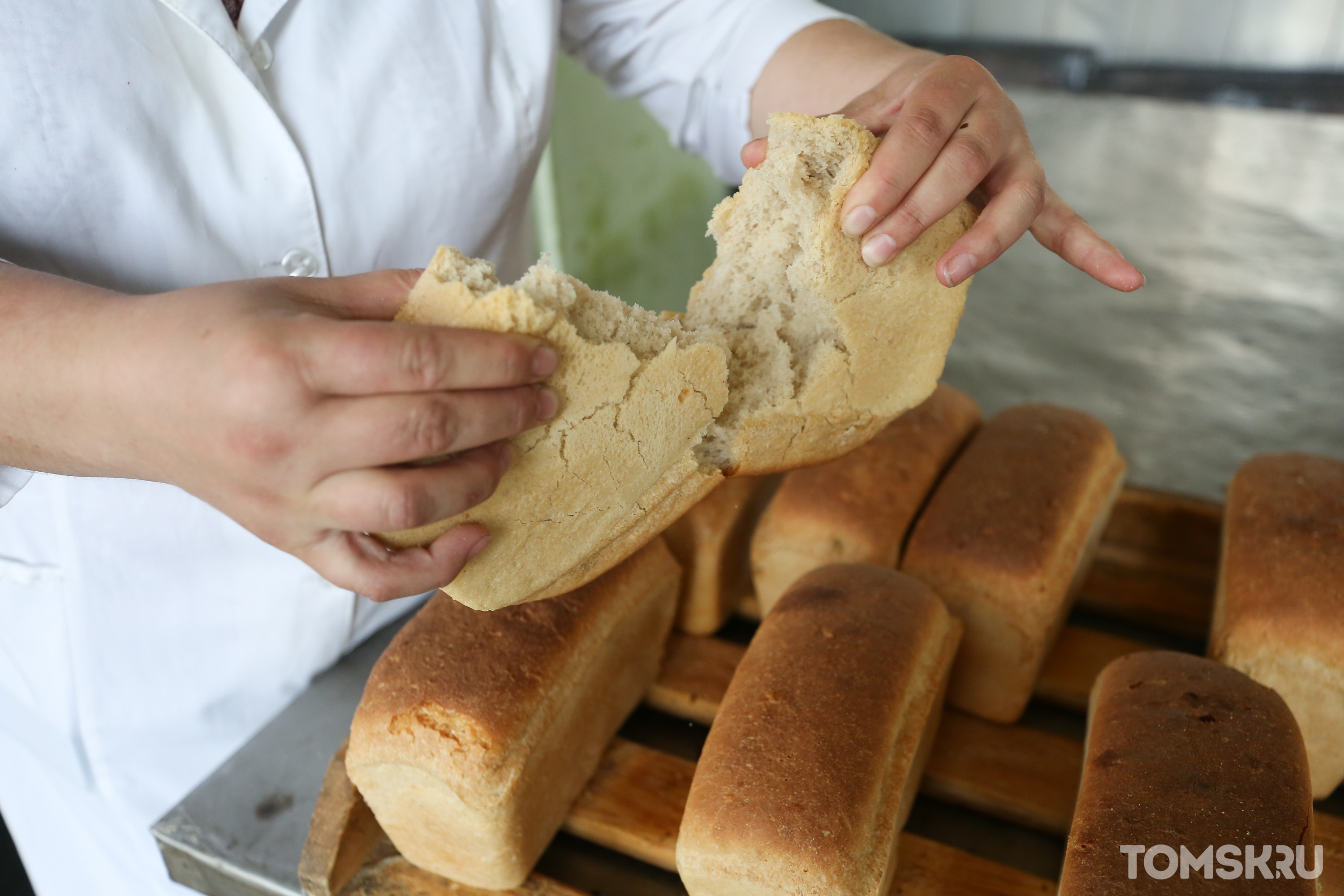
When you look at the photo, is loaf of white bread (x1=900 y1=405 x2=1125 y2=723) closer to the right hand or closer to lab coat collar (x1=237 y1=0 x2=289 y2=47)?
the right hand

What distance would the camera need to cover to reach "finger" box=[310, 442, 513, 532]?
64 cm

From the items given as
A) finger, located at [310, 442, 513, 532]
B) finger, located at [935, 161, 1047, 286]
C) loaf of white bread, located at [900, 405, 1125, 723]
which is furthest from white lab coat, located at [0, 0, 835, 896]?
loaf of white bread, located at [900, 405, 1125, 723]

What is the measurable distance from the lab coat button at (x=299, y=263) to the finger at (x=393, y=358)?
1.60ft

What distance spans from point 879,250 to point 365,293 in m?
0.50

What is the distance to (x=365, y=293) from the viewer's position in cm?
73

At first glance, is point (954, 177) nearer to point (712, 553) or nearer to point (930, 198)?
→ point (930, 198)

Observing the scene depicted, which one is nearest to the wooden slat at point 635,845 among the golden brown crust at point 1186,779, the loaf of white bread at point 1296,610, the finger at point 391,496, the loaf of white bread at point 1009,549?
the golden brown crust at point 1186,779

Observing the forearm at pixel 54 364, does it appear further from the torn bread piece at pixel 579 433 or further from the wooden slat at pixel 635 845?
the wooden slat at pixel 635 845

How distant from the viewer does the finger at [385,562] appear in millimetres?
713

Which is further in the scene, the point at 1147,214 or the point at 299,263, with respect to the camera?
the point at 1147,214

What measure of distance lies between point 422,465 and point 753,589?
781 mm

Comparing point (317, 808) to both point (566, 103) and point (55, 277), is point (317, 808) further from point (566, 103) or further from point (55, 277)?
point (566, 103)


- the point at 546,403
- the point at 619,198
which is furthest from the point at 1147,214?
the point at 546,403

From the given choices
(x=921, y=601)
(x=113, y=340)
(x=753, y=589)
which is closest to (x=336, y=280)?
(x=113, y=340)
